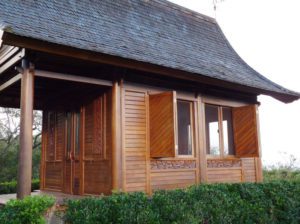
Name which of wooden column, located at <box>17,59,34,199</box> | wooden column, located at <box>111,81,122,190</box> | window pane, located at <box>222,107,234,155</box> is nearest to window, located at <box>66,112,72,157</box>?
wooden column, located at <box>111,81,122,190</box>

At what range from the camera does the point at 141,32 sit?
364 inches

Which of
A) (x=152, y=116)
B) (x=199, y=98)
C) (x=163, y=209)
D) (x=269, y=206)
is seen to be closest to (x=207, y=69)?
(x=199, y=98)

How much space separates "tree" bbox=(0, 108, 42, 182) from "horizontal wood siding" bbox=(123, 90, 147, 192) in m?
12.9

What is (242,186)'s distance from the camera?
6.96 m

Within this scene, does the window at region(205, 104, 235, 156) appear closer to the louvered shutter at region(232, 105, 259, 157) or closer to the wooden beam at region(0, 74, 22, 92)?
the louvered shutter at region(232, 105, 259, 157)

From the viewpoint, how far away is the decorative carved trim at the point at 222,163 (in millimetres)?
9377

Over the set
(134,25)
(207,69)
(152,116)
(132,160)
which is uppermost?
(134,25)

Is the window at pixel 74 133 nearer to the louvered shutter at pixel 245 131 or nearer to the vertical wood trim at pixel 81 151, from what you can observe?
the vertical wood trim at pixel 81 151

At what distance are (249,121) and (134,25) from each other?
13.0 ft

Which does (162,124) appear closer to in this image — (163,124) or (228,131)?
(163,124)

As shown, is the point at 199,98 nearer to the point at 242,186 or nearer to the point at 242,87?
the point at 242,87

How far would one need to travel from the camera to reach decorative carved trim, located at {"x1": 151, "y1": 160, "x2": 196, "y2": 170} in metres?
8.13

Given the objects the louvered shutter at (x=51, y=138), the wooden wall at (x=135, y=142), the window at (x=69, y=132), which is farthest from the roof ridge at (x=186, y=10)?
the louvered shutter at (x=51, y=138)

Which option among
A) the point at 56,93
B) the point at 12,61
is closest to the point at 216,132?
the point at 56,93
